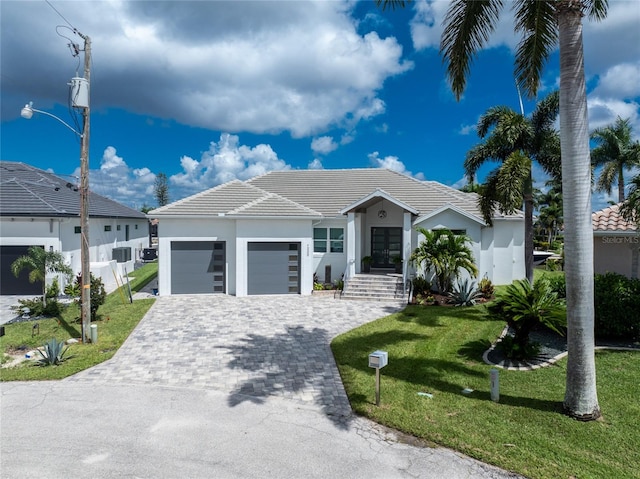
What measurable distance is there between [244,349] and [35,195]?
16.8 meters

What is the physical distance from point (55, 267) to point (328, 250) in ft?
41.7

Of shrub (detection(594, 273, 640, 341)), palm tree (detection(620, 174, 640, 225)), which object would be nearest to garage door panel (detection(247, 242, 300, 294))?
shrub (detection(594, 273, 640, 341))

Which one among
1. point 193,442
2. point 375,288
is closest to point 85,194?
point 193,442

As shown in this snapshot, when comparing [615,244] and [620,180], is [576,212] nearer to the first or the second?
[615,244]

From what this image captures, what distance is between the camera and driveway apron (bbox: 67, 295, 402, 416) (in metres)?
8.90

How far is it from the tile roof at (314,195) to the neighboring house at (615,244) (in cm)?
517

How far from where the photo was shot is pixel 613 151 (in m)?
29.9

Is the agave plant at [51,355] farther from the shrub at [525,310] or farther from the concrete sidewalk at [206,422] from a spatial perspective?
the shrub at [525,310]

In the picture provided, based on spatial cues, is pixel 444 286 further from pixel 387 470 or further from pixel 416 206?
pixel 387 470

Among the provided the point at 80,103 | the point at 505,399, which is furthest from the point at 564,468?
the point at 80,103

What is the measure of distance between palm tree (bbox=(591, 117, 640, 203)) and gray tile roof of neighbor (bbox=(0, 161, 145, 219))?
3553cm

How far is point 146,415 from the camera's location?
24.3ft

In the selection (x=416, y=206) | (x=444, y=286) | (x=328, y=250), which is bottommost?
(x=444, y=286)

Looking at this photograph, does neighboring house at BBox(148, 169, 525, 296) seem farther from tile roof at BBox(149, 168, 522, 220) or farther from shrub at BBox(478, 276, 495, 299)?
shrub at BBox(478, 276, 495, 299)
